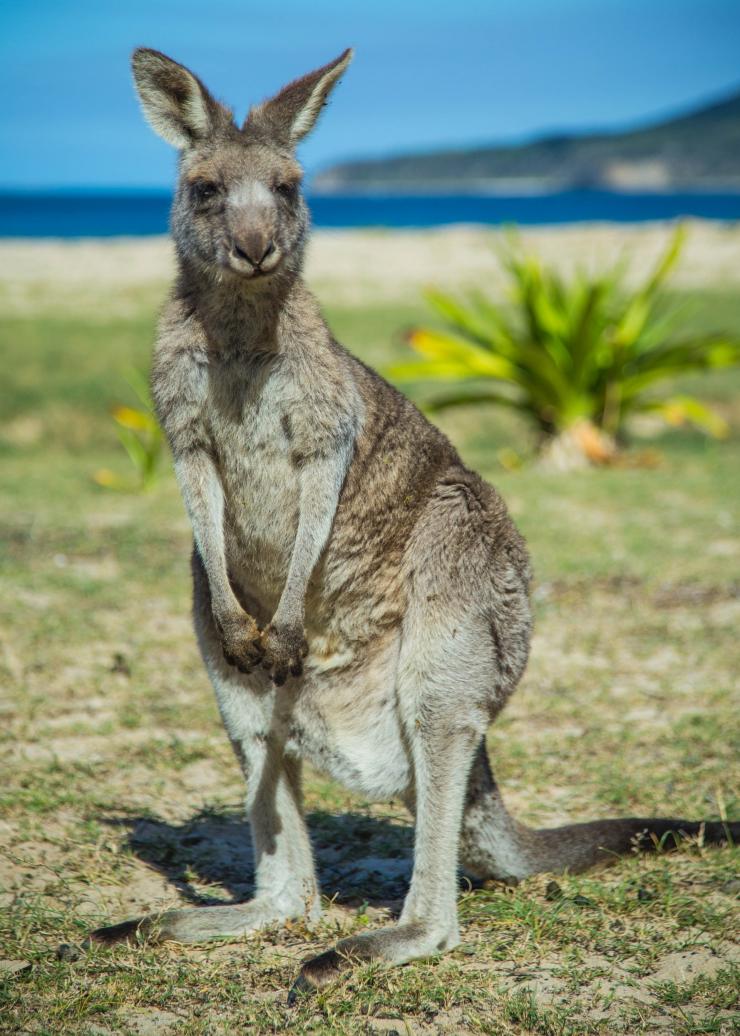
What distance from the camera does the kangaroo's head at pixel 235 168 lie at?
7.04 ft

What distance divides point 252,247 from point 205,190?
0.62 feet

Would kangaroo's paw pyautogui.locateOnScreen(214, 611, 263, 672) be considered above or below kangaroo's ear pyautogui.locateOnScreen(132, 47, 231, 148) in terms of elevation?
below

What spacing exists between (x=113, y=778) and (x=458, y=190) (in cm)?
13986

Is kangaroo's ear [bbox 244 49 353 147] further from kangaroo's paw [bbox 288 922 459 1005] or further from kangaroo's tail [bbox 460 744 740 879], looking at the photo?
kangaroo's paw [bbox 288 922 459 1005]

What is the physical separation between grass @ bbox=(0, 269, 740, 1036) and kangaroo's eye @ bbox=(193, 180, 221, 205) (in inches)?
57.2

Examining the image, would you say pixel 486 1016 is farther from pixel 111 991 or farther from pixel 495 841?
pixel 111 991

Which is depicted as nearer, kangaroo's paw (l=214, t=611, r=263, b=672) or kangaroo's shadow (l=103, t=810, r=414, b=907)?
kangaroo's paw (l=214, t=611, r=263, b=672)

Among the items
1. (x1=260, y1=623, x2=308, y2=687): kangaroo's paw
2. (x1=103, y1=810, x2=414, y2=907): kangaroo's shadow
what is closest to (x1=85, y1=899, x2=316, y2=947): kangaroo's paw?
(x1=103, y1=810, x2=414, y2=907): kangaroo's shadow

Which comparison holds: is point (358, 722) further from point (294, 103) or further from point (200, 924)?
point (294, 103)

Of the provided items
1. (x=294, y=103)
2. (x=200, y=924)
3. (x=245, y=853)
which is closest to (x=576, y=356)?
(x=245, y=853)

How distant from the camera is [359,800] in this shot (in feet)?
10.5

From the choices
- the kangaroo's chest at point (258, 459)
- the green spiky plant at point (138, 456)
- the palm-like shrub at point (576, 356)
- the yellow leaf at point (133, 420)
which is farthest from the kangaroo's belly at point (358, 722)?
the palm-like shrub at point (576, 356)

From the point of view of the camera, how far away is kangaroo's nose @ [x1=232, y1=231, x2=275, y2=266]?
211 centimetres

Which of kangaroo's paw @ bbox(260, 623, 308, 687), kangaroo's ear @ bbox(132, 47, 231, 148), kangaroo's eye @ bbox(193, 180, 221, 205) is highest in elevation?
kangaroo's ear @ bbox(132, 47, 231, 148)
